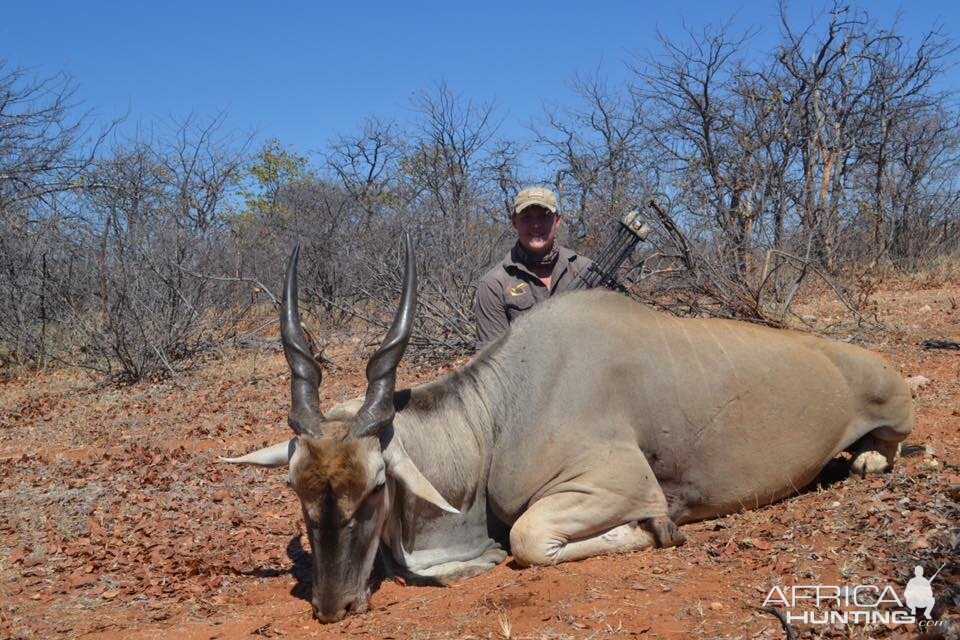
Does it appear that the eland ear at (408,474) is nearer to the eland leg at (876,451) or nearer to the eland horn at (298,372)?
the eland horn at (298,372)

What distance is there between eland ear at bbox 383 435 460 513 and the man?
1.91 m

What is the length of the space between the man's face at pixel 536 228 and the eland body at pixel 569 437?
120 centimetres

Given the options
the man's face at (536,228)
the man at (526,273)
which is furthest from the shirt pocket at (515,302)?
the man's face at (536,228)

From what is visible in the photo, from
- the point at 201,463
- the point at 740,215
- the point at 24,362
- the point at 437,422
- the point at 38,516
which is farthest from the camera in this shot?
the point at 24,362

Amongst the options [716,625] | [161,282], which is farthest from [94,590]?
[161,282]

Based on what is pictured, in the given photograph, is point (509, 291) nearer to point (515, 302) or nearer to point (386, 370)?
point (515, 302)

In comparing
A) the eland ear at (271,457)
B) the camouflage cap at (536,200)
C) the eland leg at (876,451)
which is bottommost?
the eland leg at (876,451)

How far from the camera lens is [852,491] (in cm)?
455

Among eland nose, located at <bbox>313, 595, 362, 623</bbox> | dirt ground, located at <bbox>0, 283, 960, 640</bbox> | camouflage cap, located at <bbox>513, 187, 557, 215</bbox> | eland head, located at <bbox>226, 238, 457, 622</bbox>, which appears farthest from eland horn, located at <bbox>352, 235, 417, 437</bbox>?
camouflage cap, located at <bbox>513, 187, 557, 215</bbox>

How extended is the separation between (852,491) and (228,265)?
427 inches

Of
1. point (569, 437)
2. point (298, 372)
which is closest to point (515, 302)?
point (569, 437)

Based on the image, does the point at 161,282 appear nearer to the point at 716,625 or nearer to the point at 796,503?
the point at 796,503

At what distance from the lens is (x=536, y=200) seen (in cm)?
568

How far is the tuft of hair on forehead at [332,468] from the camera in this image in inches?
139
